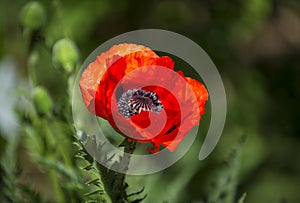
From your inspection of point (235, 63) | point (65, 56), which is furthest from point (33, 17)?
point (235, 63)

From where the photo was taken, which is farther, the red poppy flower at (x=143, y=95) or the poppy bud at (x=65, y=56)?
the poppy bud at (x=65, y=56)

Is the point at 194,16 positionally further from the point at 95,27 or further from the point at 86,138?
the point at 86,138

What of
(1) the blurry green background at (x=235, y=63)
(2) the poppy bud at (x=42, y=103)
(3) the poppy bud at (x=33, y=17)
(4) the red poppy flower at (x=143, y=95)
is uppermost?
(1) the blurry green background at (x=235, y=63)

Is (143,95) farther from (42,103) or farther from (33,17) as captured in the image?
(33,17)

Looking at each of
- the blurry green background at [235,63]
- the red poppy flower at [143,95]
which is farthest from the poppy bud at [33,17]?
the blurry green background at [235,63]

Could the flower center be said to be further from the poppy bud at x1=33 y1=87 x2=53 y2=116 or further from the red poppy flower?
the poppy bud at x1=33 y1=87 x2=53 y2=116

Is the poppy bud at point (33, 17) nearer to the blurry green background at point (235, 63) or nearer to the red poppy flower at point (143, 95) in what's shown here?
the red poppy flower at point (143, 95)

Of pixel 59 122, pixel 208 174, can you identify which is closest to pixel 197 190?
pixel 208 174
